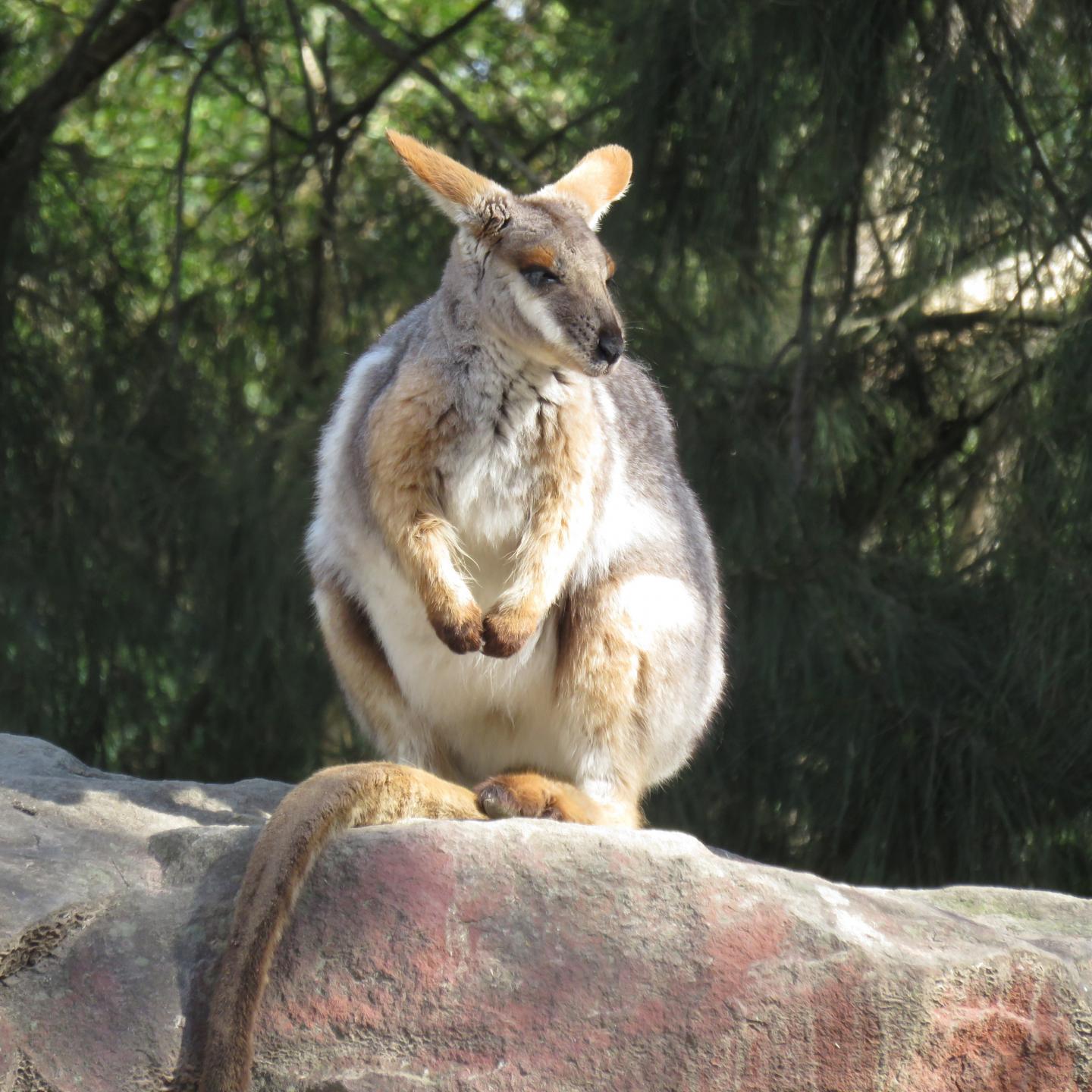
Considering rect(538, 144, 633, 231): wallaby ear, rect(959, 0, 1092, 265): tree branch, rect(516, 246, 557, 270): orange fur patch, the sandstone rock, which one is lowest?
the sandstone rock

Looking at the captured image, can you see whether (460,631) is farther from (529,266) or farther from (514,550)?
(529,266)

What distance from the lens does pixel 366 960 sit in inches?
96.5

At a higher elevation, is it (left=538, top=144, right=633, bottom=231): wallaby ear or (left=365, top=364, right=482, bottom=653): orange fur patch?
(left=538, top=144, right=633, bottom=231): wallaby ear

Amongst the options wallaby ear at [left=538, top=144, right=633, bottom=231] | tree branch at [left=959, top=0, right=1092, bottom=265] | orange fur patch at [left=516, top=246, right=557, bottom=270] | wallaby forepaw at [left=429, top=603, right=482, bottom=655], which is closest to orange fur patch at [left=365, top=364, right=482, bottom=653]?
wallaby forepaw at [left=429, top=603, right=482, bottom=655]

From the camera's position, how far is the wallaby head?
321 cm

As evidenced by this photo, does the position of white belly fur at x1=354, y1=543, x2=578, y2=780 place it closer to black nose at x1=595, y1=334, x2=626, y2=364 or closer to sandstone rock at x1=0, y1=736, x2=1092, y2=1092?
black nose at x1=595, y1=334, x2=626, y2=364

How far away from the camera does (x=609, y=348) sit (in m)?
3.20

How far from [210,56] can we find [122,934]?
4.61 meters

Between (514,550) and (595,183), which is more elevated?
(595,183)

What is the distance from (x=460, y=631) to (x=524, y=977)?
0.92 m

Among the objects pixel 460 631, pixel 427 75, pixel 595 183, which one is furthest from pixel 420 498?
pixel 427 75

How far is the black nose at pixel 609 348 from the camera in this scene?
3.19 m

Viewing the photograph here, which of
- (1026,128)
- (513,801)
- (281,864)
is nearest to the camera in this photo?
(281,864)

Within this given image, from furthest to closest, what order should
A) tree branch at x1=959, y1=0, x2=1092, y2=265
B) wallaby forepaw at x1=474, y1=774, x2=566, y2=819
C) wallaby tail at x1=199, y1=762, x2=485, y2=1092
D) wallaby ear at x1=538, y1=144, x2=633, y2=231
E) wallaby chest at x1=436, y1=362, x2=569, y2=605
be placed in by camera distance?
tree branch at x1=959, y1=0, x2=1092, y2=265
wallaby ear at x1=538, y1=144, x2=633, y2=231
wallaby chest at x1=436, y1=362, x2=569, y2=605
wallaby forepaw at x1=474, y1=774, x2=566, y2=819
wallaby tail at x1=199, y1=762, x2=485, y2=1092
